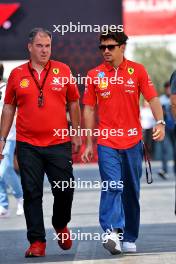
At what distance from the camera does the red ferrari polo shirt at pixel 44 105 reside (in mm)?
9500

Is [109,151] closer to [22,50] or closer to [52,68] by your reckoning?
[52,68]

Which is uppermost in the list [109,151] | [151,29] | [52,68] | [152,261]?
[151,29]

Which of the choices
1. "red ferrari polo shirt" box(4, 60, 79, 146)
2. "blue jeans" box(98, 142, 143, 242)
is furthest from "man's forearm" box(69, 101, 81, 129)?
"blue jeans" box(98, 142, 143, 242)

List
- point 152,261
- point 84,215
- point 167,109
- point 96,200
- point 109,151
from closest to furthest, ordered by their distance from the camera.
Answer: point 152,261 → point 109,151 → point 84,215 → point 96,200 → point 167,109

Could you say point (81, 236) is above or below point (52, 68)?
below

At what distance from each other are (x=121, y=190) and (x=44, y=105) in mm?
968

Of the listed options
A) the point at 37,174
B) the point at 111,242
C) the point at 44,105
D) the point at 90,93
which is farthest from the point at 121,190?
the point at 44,105

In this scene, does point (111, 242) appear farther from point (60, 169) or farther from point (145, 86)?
point (145, 86)

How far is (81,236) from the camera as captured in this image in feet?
36.6

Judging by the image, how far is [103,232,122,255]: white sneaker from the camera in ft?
30.8

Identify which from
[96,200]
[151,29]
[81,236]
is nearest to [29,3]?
[151,29]

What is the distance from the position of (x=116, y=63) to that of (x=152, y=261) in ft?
5.69

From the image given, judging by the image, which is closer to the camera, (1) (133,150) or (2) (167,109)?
(1) (133,150)

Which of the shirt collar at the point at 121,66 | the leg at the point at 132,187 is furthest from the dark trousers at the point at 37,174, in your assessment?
the shirt collar at the point at 121,66
